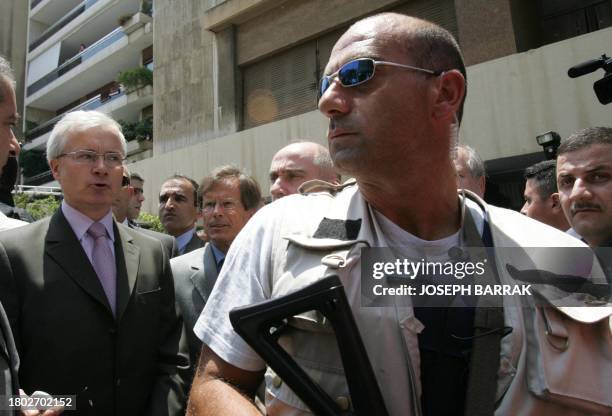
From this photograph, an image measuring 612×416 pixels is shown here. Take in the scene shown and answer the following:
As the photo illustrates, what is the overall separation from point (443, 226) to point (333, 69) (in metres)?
0.62

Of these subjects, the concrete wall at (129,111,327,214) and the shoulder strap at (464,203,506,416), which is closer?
the shoulder strap at (464,203,506,416)

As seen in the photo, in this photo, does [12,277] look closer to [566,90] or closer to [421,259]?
[421,259]

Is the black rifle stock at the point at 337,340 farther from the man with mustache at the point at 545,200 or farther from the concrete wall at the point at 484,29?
the concrete wall at the point at 484,29

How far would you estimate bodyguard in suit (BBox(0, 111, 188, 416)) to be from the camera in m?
1.90

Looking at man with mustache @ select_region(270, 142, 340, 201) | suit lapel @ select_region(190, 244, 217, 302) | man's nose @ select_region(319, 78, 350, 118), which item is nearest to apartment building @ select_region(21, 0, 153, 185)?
man with mustache @ select_region(270, 142, 340, 201)

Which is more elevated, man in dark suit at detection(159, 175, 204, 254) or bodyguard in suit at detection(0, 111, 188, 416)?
man in dark suit at detection(159, 175, 204, 254)

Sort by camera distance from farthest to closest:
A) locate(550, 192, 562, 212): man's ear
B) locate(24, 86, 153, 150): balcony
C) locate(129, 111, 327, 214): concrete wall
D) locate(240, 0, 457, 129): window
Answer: locate(24, 86, 153, 150): balcony
locate(240, 0, 457, 129): window
locate(129, 111, 327, 214): concrete wall
locate(550, 192, 562, 212): man's ear

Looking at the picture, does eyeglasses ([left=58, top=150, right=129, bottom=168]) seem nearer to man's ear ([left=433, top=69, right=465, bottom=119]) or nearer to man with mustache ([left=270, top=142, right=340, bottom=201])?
man with mustache ([left=270, top=142, right=340, bottom=201])

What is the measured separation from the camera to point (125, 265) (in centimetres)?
221

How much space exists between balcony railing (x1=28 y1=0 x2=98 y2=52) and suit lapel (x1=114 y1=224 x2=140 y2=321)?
23855 mm

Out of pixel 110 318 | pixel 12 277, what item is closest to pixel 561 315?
pixel 110 318

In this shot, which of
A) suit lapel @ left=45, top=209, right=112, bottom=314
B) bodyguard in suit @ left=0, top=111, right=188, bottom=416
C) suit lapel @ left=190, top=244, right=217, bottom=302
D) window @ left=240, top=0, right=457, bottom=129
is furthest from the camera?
window @ left=240, top=0, right=457, bottom=129

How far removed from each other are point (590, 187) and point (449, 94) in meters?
1.24

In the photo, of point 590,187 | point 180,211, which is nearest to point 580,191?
point 590,187
